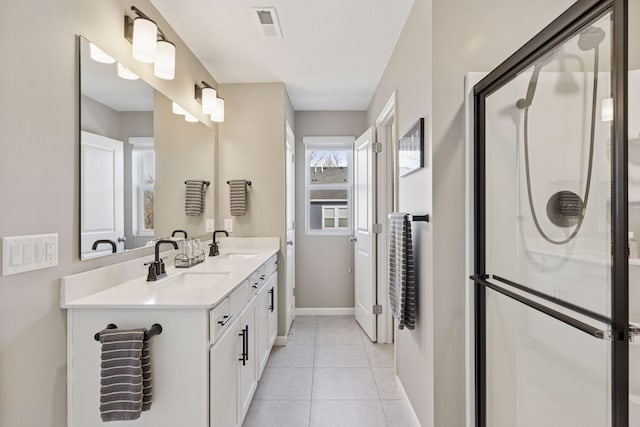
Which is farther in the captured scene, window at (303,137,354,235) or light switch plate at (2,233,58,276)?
window at (303,137,354,235)

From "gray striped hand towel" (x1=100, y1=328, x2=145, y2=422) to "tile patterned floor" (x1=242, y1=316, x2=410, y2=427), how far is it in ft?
3.46

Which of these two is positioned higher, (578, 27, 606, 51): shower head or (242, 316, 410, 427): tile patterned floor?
(578, 27, 606, 51): shower head

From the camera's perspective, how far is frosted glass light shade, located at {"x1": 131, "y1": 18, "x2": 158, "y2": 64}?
69.4 inches

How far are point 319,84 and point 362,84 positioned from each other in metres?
0.43

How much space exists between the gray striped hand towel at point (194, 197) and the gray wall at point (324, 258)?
5.50 ft

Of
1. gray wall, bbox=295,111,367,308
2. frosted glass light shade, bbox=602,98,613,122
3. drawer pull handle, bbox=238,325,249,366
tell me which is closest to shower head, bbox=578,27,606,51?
frosted glass light shade, bbox=602,98,613,122

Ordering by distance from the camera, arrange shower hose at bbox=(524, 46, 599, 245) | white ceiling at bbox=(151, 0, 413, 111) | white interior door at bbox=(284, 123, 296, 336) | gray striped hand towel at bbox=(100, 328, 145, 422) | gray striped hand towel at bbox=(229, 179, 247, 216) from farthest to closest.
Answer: white interior door at bbox=(284, 123, 296, 336)
gray striped hand towel at bbox=(229, 179, 247, 216)
white ceiling at bbox=(151, 0, 413, 111)
gray striped hand towel at bbox=(100, 328, 145, 422)
shower hose at bbox=(524, 46, 599, 245)

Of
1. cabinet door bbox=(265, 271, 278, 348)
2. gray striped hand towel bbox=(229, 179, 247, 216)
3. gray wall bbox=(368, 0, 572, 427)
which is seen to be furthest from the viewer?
gray striped hand towel bbox=(229, 179, 247, 216)

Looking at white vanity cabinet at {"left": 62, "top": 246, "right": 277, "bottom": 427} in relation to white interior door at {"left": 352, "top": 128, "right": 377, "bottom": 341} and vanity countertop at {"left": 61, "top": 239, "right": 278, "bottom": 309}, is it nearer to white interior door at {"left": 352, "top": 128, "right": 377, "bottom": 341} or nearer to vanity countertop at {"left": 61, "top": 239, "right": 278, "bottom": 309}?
vanity countertop at {"left": 61, "top": 239, "right": 278, "bottom": 309}

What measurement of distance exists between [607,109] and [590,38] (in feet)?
0.79

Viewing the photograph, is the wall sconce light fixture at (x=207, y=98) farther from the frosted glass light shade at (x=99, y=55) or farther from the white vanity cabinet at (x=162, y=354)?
the white vanity cabinet at (x=162, y=354)

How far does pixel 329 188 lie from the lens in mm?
4410

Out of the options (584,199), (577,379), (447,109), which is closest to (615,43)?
(584,199)

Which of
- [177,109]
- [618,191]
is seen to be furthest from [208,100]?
[618,191]
